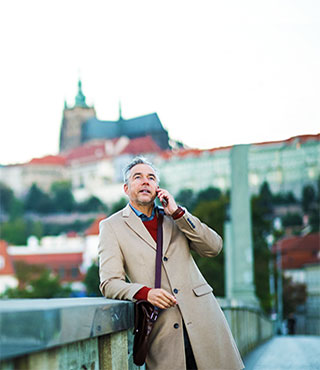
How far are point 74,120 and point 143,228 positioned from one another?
12743cm

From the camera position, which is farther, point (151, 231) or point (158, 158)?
point (158, 158)

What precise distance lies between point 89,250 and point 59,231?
13952mm

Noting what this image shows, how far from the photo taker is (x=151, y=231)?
10.3 ft

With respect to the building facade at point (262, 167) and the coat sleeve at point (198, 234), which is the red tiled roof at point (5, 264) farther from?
the coat sleeve at point (198, 234)

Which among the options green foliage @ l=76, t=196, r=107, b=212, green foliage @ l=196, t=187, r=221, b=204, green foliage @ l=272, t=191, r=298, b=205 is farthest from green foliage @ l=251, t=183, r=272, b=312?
green foliage @ l=76, t=196, r=107, b=212

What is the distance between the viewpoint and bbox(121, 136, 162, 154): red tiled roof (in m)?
113

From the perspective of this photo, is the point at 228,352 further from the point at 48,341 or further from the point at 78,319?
the point at 48,341

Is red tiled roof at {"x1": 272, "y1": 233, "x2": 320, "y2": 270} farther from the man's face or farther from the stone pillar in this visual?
the man's face

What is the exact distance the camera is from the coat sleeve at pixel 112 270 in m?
2.97

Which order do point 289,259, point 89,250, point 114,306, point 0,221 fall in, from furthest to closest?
point 0,221
point 89,250
point 289,259
point 114,306

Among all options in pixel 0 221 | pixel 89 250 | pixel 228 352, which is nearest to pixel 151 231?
pixel 228 352

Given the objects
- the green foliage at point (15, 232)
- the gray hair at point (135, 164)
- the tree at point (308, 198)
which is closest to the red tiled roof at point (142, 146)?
the green foliage at point (15, 232)

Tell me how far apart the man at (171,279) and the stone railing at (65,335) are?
0.13 m

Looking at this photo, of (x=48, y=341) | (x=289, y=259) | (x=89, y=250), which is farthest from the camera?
(x=89, y=250)
